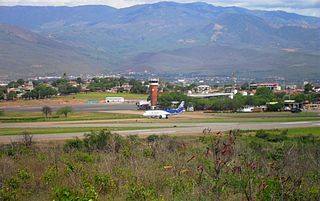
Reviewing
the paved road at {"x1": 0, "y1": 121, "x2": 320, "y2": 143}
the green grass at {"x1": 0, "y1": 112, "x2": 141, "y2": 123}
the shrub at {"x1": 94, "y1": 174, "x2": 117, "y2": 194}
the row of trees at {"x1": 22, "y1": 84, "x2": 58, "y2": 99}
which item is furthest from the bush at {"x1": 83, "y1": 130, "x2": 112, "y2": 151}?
the row of trees at {"x1": 22, "y1": 84, "x2": 58, "y2": 99}

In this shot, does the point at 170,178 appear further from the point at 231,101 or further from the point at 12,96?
the point at 12,96

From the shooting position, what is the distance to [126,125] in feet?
144

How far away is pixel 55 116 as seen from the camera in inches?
2093

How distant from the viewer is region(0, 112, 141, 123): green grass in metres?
48.5

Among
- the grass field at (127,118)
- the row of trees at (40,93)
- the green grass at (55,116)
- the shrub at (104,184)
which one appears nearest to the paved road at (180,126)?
the grass field at (127,118)

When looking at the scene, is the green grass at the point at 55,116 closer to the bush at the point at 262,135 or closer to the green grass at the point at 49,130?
the green grass at the point at 49,130

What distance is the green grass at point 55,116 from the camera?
1911 inches

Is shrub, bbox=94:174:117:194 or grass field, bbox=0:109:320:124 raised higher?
shrub, bbox=94:174:117:194

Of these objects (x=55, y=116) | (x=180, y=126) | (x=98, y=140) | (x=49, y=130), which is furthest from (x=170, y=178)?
(x=55, y=116)

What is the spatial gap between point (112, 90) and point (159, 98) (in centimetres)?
2642

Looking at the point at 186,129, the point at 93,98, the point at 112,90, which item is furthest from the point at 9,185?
the point at 112,90

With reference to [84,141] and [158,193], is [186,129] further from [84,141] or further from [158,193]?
[158,193]

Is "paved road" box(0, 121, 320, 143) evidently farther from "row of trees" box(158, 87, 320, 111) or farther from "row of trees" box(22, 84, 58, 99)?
"row of trees" box(22, 84, 58, 99)

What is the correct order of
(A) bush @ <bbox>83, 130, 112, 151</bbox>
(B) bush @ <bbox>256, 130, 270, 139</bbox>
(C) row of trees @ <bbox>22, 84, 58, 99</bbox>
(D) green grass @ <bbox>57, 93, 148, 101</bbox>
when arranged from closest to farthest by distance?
(A) bush @ <bbox>83, 130, 112, 151</bbox>, (B) bush @ <bbox>256, 130, 270, 139</bbox>, (C) row of trees @ <bbox>22, 84, 58, 99</bbox>, (D) green grass @ <bbox>57, 93, 148, 101</bbox>
